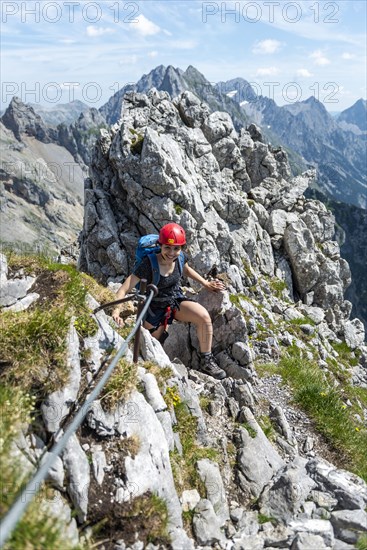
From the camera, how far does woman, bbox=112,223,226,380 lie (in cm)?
1019

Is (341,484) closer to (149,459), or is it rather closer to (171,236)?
(149,459)

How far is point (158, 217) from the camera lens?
32000 millimetres

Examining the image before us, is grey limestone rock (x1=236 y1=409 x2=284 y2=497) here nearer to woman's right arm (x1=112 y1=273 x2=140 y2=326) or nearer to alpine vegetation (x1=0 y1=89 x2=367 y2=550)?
alpine vegetation (x1=0 y1=89 x2=367 y2=550)

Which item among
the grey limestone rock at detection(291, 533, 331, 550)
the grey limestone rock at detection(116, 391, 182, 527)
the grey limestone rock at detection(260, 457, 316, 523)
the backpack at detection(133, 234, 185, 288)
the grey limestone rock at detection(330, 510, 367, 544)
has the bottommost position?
the grey limestone rock at detection(260, 457, 316, 523)

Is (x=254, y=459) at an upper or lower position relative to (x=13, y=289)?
lower

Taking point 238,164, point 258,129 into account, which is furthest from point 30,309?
point 258,129

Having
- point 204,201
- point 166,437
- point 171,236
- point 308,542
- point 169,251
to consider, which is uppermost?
point 171,236

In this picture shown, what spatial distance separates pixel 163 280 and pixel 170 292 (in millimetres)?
502

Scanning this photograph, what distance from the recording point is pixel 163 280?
10.9 metres

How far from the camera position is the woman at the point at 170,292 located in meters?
10.2

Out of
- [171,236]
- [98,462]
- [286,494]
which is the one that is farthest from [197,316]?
[98,462]

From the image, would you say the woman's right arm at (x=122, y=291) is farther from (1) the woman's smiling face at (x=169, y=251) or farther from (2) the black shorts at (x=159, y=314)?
(2) the black shorts at (x=159, y=314)

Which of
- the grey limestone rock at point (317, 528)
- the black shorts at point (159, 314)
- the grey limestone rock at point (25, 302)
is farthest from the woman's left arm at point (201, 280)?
the grey limestone rock at point (317, 528)

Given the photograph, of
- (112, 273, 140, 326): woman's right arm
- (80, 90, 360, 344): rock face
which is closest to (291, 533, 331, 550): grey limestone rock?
(112, 273, 140, 326): woman's right arm
